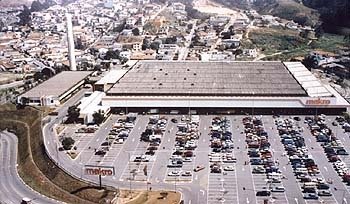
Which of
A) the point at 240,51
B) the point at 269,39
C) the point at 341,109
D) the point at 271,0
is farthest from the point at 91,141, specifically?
the point at 271,0

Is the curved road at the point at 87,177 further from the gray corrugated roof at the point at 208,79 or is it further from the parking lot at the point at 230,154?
the gray corrugated roof at the point at 208,79

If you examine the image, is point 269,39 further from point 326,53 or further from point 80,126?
point 80,126

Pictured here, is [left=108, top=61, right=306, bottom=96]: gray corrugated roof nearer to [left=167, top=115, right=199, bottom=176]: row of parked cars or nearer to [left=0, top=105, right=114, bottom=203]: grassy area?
[left=167, top=115, right=199, bottom=176]: row of parked cars

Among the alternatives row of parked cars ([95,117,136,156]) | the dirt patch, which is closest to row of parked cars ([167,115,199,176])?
the dirt patch

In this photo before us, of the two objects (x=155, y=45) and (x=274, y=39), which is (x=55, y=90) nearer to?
(x=155, y=45)

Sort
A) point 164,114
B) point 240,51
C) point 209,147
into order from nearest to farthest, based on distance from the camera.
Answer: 1. point 209,147
2. point 164,114
3. point 240,51

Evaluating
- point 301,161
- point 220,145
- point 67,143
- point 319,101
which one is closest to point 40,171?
point 67,143

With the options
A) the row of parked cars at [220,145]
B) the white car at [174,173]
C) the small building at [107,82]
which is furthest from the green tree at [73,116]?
the white car at [174,173]
